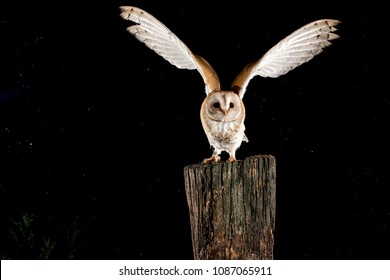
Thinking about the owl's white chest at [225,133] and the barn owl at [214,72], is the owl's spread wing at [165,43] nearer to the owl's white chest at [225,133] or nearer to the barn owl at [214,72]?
the barn owl at [214,72]

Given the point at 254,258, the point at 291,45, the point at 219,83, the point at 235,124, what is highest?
the point at 291,45

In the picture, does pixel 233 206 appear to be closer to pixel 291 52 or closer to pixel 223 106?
pixel 223 106

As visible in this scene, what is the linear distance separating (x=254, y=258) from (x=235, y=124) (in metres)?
0.58

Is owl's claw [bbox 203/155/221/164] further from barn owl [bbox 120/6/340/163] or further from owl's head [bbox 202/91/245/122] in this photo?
owl's head [bbox 202/91/245/122]

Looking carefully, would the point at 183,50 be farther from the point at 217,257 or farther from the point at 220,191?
the point at 217,257

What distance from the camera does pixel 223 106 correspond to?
279cm

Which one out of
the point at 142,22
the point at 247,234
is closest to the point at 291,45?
the point at 142,22

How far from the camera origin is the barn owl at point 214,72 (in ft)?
9.26

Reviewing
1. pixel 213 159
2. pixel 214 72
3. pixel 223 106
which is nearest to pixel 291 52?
pixel 214 72

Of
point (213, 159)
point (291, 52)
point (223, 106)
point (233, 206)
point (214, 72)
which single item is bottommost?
point (233, 206)

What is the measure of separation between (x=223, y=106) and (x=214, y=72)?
22 centimetres

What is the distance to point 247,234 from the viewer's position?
2699 mm

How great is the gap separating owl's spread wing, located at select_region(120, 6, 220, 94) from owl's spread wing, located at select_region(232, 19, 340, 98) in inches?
4.9

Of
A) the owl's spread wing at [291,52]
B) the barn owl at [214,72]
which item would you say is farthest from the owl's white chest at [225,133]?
the owl's spread wing at [291,52]
